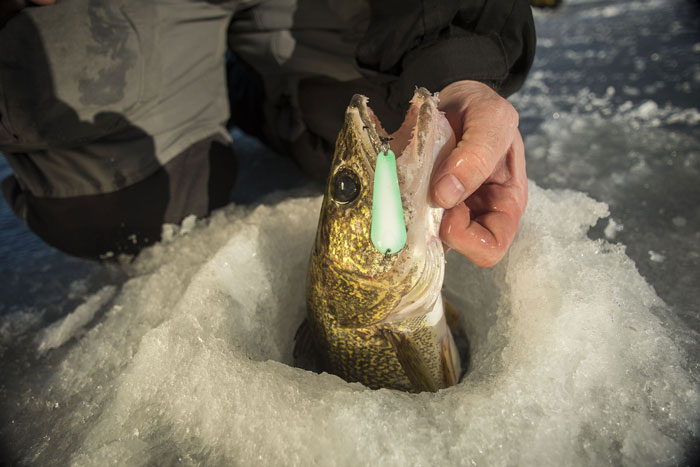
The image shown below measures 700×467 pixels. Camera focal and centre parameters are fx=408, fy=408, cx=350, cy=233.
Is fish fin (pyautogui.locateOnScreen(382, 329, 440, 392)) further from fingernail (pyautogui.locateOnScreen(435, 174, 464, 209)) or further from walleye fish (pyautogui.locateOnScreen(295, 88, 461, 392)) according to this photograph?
fingernail (pyautogui.locateOnScreen(435, 174, 464, 209))

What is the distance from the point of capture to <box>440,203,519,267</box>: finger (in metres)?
1.32

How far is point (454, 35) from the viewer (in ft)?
5.43

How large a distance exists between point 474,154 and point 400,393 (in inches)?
29.1

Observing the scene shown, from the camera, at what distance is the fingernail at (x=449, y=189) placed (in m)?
1.15

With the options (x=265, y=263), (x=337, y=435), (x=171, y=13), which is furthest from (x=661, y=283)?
(x=171, y=13)

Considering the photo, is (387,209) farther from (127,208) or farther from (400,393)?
(127,208)

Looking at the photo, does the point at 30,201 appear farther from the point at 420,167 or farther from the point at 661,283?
the point at 661,283

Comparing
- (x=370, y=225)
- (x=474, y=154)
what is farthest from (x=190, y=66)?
(x=474, y=154)

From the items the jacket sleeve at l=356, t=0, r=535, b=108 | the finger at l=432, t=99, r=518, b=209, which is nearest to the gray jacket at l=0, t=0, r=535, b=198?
the jacket sleeve at l=356, t=0, r=535, b=108

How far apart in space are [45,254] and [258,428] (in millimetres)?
2240

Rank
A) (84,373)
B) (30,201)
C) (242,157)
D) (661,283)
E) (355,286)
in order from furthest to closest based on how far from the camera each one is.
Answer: (242,157)
(30,201)
(661,283)
(84,373)
(355,286)

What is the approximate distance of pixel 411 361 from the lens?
1395mm

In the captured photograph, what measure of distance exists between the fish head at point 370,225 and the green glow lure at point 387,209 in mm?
40

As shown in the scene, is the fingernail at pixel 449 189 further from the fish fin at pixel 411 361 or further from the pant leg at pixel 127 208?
the pant leg at pixel 127 208
